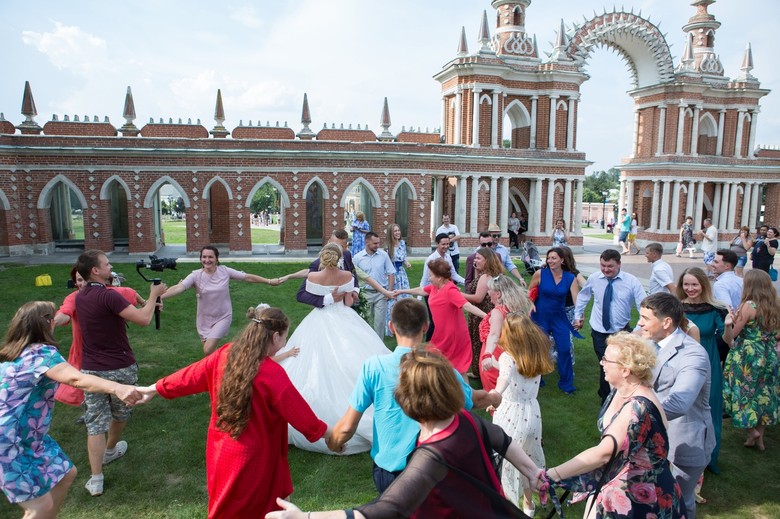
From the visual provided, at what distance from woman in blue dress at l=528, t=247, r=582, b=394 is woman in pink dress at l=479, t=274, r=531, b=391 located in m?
1.64

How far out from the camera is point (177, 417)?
20.3 ft

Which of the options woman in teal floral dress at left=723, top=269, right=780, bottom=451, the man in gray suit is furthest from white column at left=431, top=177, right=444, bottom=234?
the man in gray suit

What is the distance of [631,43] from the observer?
86.7 feet

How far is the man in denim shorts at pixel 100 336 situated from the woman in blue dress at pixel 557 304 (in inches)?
184

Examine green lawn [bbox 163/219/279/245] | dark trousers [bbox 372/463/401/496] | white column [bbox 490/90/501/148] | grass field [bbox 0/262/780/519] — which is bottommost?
grass field [bbox 0/262/780/519]

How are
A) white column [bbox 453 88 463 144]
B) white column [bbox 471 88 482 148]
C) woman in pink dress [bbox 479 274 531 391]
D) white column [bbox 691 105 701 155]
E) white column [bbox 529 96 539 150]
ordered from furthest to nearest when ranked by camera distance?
white column [bbox 691 105 701 155] < white column [bbox 529 96 539 150] < white column [bbox 453 88 463 144] < white column [bbox 471 88 482 148] < woman in pink dress [bbox 479 274 531 391]

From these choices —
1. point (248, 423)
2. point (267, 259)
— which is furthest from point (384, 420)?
point (267, 259)

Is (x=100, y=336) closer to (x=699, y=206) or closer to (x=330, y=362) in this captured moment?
(x=330, y=362)

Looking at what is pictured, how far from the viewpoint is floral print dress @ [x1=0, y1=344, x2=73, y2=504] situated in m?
3.27

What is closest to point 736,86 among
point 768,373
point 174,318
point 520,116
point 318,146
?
point 520,116

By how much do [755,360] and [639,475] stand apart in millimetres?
3640

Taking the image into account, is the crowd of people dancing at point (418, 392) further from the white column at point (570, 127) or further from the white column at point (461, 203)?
the white column at point (570, 127)

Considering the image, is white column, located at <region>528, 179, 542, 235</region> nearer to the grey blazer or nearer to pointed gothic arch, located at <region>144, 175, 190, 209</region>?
pointed gothic arch, located at <region>144, 175, 190, 209</region>

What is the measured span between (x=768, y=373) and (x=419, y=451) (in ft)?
16.3
